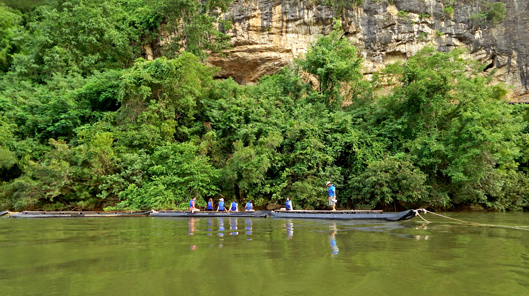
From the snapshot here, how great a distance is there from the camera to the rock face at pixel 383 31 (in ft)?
76.8

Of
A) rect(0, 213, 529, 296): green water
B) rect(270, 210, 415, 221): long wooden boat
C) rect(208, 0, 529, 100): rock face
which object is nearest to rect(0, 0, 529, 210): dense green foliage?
rect(270, 210, 415, 221): long wooden boat

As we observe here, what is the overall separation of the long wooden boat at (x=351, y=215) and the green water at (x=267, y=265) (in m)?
2.60

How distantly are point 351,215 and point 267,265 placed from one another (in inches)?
278

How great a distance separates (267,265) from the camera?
4.31m

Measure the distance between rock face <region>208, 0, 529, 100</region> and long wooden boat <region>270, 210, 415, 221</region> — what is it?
48.4ft

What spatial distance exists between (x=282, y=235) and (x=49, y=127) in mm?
17710

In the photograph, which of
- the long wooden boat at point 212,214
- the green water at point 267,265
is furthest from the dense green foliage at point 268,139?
the green water at point 267,265

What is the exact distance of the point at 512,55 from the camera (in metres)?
23.2

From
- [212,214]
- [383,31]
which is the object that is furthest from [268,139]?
[383,31]

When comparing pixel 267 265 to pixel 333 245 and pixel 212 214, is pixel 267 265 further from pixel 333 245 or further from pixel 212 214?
pixel 212 214

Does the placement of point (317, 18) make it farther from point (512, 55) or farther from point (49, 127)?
point (49, 127)

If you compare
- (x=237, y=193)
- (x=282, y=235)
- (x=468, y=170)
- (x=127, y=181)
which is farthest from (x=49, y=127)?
(x=468, y=170)

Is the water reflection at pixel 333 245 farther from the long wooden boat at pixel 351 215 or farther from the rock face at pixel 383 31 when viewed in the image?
the rock face at pixel 383 31

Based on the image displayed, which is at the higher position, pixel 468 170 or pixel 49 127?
pixel 49 127
